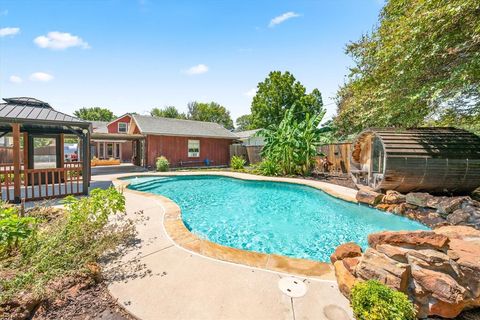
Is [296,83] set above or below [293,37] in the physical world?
above

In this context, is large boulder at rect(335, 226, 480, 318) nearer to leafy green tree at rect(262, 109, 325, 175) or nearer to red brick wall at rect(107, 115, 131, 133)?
leafy green tree at rect(262, 109, 325, 175)

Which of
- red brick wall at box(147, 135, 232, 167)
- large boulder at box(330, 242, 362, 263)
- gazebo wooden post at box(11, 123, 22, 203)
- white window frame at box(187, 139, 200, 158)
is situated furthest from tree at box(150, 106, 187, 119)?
large boulder at box(330, 242, 362, 263)

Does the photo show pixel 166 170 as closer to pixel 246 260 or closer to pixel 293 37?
pixel 293 37

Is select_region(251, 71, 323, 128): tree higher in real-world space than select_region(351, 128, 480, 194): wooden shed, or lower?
higher

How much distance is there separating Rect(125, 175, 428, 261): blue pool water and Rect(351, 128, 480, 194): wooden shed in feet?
5.65

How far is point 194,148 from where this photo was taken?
768 inches

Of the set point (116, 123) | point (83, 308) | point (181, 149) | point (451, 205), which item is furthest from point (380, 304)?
point (116, 123)

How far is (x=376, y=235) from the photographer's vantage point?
3.18 metres

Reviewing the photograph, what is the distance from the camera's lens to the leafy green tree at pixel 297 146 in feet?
44.0

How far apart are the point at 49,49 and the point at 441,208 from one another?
1499 cm

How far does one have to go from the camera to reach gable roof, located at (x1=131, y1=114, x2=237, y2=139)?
17.5 m

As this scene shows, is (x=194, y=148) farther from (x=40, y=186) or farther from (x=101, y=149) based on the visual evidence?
(x=40, y=186)

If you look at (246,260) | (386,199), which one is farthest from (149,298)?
(386,199)

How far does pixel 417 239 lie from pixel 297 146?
1068 centimetres
